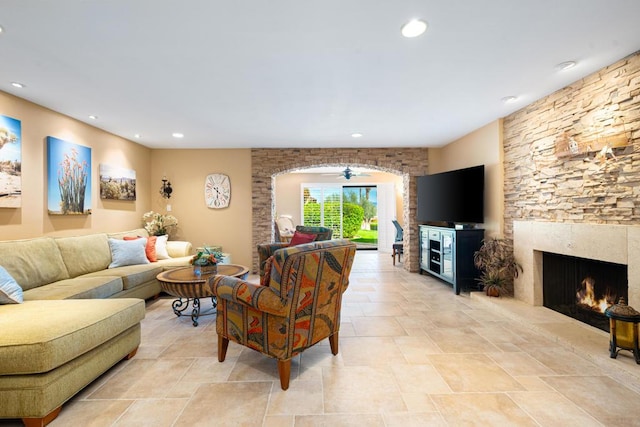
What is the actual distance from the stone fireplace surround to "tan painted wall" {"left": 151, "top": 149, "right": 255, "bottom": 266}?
436 cm

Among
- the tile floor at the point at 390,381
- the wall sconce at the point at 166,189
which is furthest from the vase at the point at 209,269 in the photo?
the wall sconce at the point at 166,189

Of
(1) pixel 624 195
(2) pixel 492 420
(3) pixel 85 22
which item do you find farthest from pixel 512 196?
(3) pixel 85 22

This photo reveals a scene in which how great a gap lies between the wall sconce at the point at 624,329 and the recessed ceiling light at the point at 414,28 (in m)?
2.51

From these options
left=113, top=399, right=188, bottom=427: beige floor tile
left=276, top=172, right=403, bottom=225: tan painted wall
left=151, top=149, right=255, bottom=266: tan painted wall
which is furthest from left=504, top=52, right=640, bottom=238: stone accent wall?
left=276, top=172, right=403, bottom=225: tan painted wall

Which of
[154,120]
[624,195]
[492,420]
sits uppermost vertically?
[154,120]

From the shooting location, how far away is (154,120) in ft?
13.1

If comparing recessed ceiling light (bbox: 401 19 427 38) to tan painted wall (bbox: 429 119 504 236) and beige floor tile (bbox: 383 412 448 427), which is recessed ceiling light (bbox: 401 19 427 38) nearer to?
beige floor tile (bbox: 383 412 448 427)

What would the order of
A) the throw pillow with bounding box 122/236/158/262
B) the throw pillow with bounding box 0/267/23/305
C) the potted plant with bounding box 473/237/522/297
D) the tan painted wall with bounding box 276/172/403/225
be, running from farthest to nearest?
the tan painted wall with bounding box 276/172/403/225 < the throw pillow with bounding box 122/236/158/262 < the potted plant with bounding box 473/237/522/297 < the throw pillow with bounding box 0/267/23/305

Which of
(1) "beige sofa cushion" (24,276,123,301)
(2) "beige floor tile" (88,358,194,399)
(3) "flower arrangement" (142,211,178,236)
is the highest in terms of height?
(3) "flower arrangement" (142,211,178,236)

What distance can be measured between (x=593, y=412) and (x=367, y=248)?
24.8 feet

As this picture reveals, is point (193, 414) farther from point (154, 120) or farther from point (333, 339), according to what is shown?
point (154, 120)

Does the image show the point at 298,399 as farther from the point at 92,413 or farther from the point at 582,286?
the point at 582,286

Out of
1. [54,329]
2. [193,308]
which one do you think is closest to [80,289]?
[193,308]

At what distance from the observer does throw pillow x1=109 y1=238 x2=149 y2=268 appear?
3.94 metres
